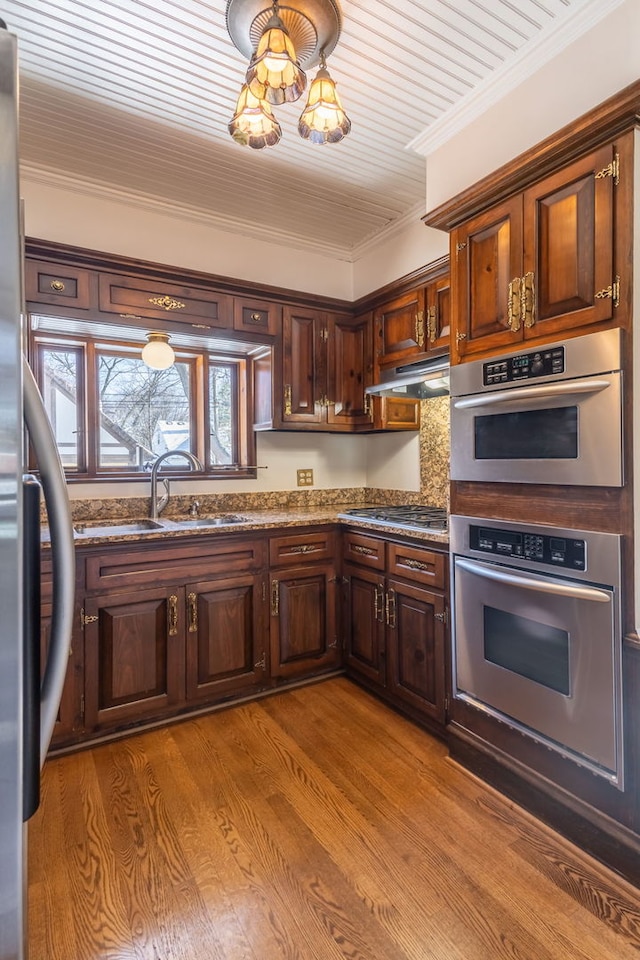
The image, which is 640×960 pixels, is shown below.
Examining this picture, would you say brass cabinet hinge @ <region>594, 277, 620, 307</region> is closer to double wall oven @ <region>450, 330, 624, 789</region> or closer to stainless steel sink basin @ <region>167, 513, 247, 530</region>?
double wall oven @ <region>450, 330, 624, 789</region>

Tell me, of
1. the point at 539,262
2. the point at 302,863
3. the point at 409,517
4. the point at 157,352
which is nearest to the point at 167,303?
the point at 157,352

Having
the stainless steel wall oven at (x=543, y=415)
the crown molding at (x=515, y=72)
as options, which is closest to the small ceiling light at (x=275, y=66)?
the crown molding at (x=515, y=72)

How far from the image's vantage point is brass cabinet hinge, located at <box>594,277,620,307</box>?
1477 mm

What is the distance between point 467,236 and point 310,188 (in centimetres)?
123

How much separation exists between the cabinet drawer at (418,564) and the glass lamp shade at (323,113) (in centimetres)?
167

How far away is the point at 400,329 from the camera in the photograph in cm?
284

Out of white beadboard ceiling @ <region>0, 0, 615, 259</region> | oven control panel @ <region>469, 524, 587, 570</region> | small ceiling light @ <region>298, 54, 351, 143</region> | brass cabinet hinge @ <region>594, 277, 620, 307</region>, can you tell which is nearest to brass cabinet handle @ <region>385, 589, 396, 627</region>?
oven control panel @ <region>469, 524, 587, 570</region>

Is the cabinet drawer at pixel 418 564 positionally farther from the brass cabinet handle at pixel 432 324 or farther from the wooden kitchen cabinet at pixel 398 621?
the brass cabinet handle at pixel 432 324

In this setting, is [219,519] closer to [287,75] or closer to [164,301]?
[164,301]

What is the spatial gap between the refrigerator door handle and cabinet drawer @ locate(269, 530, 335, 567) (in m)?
1.84

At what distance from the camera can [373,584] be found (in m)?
2.60

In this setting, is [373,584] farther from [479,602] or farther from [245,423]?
[245,423]

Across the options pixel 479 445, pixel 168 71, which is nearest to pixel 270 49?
pixel 168 71

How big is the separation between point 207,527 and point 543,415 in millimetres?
1577
